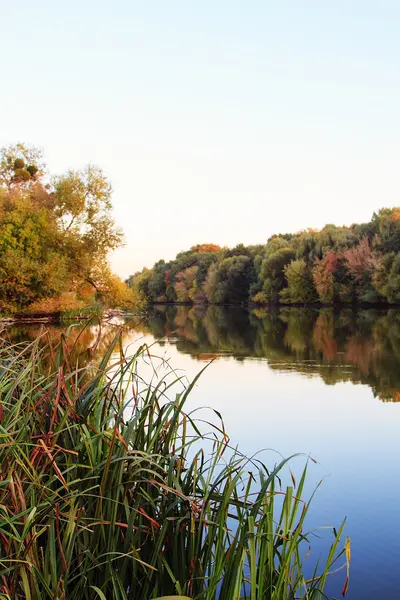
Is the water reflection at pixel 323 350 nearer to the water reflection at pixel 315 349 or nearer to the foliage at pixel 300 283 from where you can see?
the water reflection at pixel 315 349

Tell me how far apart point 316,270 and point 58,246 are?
3026 centimetres

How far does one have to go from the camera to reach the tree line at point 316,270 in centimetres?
5250

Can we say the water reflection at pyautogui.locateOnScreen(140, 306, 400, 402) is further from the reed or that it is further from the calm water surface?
the reed

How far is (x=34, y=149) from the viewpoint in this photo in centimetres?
4322

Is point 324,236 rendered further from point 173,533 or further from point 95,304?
point 173,533

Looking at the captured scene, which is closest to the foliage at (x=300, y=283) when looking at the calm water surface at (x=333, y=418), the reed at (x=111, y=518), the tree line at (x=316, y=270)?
the tree line at (x=316, y=270)

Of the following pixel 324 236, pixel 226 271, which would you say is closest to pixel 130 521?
pixel 324 236

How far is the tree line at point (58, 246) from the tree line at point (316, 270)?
321cm

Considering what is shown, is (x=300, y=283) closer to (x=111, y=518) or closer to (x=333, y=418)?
(x=333, y=418)

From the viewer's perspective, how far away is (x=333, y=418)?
1101 centimetres

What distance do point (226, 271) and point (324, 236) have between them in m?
20.2

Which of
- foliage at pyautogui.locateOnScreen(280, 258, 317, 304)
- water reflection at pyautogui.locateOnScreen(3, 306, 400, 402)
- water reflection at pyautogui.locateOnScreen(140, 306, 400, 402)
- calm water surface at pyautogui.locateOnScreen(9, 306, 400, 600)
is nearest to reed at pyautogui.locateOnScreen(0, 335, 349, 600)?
calm water surface at pyautogui.locateOnScreen(9, 306, 400, 600)

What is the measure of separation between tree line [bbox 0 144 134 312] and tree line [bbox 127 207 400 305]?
321 cm

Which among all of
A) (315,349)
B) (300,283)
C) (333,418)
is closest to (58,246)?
(315,349)
